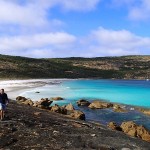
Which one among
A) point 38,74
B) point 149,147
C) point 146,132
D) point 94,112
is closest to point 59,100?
point 94,112

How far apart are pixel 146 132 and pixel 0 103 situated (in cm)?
1300

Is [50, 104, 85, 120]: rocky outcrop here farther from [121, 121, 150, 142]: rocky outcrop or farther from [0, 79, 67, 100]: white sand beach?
[0, 79, 67, 100]: white sand beach

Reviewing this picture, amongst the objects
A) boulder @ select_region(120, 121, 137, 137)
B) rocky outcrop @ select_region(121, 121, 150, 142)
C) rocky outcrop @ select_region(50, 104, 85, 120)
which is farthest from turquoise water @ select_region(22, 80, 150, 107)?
rocky outcrop @ select_region(121, 121, 150, 142)

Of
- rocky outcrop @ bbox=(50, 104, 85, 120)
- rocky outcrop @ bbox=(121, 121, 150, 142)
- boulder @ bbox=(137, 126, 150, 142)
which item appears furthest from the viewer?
rocky outcrop @ bbox=(50, 104, 85, 120)

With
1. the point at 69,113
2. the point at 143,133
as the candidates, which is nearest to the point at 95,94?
the point at 69,113

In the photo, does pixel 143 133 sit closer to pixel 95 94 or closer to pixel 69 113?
pixel 69 113

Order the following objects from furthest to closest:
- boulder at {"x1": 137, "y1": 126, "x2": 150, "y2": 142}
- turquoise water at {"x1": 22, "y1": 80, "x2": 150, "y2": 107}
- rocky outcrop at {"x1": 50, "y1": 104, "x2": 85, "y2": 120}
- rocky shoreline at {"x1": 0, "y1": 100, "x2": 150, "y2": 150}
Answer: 1. turquoise water at {"x1": 22, "y1": 80, "x2": 150, "y2": 107}
2. rocky outcrop at {"x1": 50, "y1": 104, "x2": 85, "y2": 120}
3. boulder at {"x1": 137, "y1": 126, "x2": 150, "y2": 142}
4. rocky shoreline at {"x1": 0, "y1": 100, "x2": 150, "y2": 150}

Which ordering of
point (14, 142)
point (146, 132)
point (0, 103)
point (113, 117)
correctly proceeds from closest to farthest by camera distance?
point (14, 142) < point (0, 103) < point (146, 132) < point (113, 117)

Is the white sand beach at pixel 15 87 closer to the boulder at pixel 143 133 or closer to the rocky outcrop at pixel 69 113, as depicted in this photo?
the rocky outcrop at pixel 69 113

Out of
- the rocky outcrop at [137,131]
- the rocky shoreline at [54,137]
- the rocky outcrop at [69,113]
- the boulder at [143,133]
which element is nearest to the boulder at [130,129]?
the rocky outcrop at [137,131]

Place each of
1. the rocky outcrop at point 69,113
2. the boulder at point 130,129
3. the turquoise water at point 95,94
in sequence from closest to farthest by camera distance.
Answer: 1. the boulder at point 130,129
2. the rocky outcrop at point 69,113
3. the turquoise water at point 95,94

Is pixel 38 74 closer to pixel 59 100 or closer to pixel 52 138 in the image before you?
pixel 59 100

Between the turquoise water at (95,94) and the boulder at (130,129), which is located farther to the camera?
the turquoise water at (95,94)

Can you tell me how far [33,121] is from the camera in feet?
98.4
